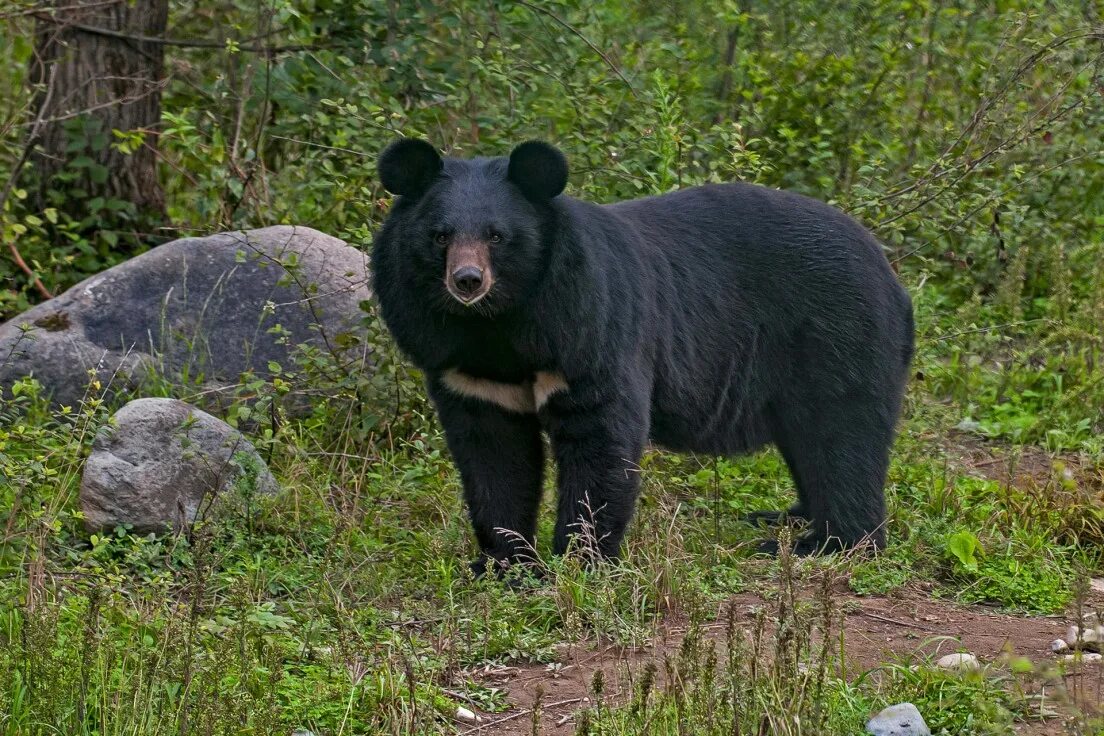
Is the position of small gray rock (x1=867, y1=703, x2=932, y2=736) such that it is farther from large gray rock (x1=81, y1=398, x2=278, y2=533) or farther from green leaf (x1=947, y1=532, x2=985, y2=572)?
large gray rock (x1=81, y1=398, x2=278, y2=533)

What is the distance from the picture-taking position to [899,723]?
355 cm

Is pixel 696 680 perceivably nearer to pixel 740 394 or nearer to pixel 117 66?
pixel 740 394

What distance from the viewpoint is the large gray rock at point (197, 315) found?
6445 mm

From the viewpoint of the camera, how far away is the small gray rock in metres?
3.53

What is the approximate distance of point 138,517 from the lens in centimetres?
530

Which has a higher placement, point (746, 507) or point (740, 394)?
point (740, 394)

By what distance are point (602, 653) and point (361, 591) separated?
0.99 m

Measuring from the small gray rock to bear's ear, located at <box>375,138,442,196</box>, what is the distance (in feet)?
7.52

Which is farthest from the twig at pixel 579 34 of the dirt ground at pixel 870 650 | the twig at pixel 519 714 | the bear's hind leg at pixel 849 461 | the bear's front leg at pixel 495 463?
the twig at pixel 519 714

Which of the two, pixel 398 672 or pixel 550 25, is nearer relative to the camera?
pixel 398 672

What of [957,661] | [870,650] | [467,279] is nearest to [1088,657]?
[957,661]

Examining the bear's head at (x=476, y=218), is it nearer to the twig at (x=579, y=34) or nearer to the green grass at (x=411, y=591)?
the green grass at (x=411, y=591)

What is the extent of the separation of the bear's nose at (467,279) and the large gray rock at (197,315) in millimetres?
1898

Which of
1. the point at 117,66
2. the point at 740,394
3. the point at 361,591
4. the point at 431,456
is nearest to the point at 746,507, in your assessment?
the point at 740,394
